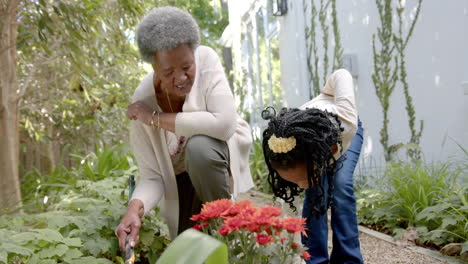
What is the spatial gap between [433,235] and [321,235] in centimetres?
92

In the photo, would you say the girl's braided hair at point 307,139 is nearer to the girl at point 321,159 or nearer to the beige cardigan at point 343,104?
the girl at point 321,159

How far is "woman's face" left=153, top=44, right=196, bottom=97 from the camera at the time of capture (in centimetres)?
208

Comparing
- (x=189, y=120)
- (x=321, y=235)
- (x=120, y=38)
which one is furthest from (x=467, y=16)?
(x=120, y=38)

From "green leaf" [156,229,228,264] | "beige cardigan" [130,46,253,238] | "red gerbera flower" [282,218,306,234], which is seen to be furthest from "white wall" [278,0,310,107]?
"green leaf" [156,229,228,264]

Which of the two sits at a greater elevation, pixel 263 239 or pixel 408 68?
pixel 408 68

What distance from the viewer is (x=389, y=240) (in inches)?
135

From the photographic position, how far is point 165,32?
2072 millimetres

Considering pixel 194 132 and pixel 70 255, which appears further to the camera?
pixel 194 132

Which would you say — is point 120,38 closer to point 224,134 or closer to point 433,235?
point 224,134

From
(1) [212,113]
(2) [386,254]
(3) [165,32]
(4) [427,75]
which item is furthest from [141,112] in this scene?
(4) [427,75]

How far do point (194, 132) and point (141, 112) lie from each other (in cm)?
28

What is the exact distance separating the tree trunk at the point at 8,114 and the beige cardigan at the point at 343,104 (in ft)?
7.50

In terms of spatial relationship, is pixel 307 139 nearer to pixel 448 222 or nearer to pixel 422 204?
pixel 448 222

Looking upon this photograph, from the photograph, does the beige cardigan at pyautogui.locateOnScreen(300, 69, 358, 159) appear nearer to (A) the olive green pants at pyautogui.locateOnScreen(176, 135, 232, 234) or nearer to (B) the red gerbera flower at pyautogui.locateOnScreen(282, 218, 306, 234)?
Answer: (A) the olive green pants at pyautogui.locateOnScreen(176, 135, 232, 234)
